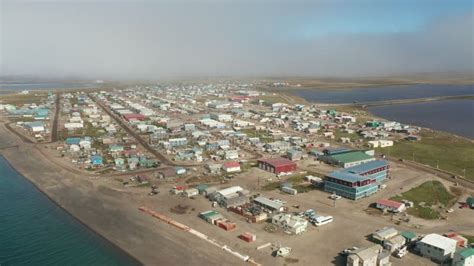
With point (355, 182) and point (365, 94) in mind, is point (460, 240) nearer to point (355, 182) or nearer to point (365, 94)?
point (355, 182)

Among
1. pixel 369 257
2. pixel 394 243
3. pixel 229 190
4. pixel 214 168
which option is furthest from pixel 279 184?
pixel 369 257

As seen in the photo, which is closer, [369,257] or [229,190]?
[369,257]

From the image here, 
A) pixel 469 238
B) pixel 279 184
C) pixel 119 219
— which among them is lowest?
pixel 119 219

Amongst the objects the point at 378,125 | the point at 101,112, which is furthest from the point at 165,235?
the point at 101,112

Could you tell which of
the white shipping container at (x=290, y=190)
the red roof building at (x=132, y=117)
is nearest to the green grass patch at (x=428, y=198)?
the white shipping container at (x=290, y=190)

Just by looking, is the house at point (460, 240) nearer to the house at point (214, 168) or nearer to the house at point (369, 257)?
the house at point (369, 257)

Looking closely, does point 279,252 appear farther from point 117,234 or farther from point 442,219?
point 442,219

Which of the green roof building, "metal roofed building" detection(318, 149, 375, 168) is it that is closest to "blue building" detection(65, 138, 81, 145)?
"metal roofed building" detection(318, 149, 375, 168)

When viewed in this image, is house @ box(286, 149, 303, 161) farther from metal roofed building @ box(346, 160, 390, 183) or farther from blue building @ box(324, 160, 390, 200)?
blue building @ box(324, 160, 390, 200)
